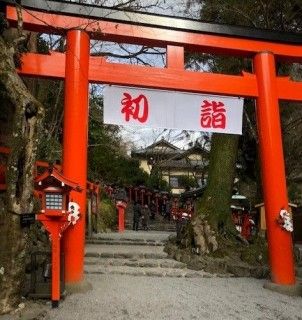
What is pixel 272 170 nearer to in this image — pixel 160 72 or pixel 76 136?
pixel 160 72

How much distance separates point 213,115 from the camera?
8.91 meters

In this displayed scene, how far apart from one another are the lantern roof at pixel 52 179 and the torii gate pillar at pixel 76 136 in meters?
0.69

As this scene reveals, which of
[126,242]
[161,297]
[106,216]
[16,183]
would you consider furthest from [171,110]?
[106,216]

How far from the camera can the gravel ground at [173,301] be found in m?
6.23

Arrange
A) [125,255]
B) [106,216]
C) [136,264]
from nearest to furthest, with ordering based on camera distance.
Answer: [136,264] → [125,255] → [106,216]

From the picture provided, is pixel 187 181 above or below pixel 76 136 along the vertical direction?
above

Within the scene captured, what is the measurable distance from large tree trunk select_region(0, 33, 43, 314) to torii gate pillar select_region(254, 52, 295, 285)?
4.74m

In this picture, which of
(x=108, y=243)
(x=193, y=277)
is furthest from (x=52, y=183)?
(x=108, y=243)

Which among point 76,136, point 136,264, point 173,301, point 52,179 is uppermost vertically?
point 76,136

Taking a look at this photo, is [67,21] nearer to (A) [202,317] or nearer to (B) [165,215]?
(A) [202,317]

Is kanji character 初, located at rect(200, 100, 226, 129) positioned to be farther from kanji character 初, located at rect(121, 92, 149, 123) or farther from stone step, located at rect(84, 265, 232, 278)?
stone step, located at rect(84, 265, 232, 278)

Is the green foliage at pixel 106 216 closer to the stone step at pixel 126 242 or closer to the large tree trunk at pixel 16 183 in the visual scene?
the stone step at pixel 126 242

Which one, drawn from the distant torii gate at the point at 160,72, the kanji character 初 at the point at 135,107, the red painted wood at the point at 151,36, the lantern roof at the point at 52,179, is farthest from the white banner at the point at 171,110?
the lantern roof at the point at 52,179

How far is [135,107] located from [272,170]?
304 cm
